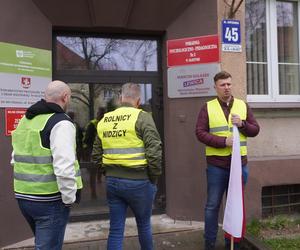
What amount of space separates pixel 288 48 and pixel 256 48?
21.7 inches

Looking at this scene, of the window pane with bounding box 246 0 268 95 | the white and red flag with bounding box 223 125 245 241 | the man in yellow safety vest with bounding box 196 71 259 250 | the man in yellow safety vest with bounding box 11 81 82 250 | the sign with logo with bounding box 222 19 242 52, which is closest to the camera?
the man in yellow safety vest with bounding box 11 81 82 250

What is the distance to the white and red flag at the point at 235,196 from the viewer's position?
4.30 meters

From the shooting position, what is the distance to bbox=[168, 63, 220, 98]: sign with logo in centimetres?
568

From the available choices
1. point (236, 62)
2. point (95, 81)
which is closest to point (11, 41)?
point (95, 81)

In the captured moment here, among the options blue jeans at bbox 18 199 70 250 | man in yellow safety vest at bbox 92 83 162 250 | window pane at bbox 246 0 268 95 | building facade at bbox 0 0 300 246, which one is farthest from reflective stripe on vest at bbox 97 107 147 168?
window pane at bbox 246 0 268 95

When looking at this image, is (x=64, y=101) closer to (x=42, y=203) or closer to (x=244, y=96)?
(x=42, y=203)

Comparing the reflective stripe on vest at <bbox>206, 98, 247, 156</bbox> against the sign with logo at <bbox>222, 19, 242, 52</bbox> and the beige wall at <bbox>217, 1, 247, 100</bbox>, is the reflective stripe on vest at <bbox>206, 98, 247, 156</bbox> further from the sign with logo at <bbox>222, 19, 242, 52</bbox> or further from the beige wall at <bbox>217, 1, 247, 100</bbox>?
the sign with logo at <bbox>222, 19, 242, 52</bbox>

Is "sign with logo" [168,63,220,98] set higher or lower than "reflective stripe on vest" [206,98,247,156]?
higher

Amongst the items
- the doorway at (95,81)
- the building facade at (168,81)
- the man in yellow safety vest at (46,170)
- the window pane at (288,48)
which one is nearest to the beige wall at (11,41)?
the building facade at (168,81)

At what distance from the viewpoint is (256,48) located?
252 inches

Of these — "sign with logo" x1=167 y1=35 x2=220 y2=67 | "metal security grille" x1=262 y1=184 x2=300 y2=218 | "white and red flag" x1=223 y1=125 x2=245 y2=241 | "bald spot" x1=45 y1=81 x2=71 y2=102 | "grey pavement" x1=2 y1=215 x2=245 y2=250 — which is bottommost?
"grey pavement" x1=2 y1=215 x2=245 y2=250

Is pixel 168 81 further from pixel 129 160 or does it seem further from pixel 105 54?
pixel 129 160

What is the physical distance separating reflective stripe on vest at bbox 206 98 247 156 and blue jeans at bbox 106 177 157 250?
943mm

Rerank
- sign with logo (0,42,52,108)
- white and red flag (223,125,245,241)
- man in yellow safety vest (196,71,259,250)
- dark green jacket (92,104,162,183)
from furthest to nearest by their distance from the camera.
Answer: sign with logo (0,42,52,108) → man in yellow safety vest (196,71,259,250) → white and red flag (223,125,245,241) → dark green jacket (92,104,162,183)
